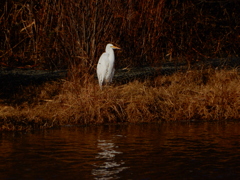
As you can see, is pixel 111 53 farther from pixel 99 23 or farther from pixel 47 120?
pixel 47 120

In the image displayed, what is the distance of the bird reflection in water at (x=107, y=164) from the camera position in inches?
236

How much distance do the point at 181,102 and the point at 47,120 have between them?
285 centimetres

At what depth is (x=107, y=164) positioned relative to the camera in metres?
6.61

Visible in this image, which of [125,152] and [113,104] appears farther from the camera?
[113,104]

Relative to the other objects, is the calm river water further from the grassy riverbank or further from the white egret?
the white egret

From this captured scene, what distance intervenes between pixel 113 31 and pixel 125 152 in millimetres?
7236

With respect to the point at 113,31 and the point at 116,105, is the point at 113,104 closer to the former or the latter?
the point at 116,105

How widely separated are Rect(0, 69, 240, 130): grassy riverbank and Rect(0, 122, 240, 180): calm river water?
53 cm

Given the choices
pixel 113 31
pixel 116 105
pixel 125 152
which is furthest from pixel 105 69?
pixel 125 152

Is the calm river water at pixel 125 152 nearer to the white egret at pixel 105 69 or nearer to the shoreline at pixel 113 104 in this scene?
the shoreline at pixel 113 104

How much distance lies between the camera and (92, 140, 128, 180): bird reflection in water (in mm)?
5986

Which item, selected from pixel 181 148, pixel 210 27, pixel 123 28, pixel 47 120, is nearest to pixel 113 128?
pixel 47 120

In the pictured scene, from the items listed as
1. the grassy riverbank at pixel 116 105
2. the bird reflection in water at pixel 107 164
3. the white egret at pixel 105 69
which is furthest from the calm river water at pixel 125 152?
the white egret at pixel 105 69

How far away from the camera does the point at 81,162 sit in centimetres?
672
